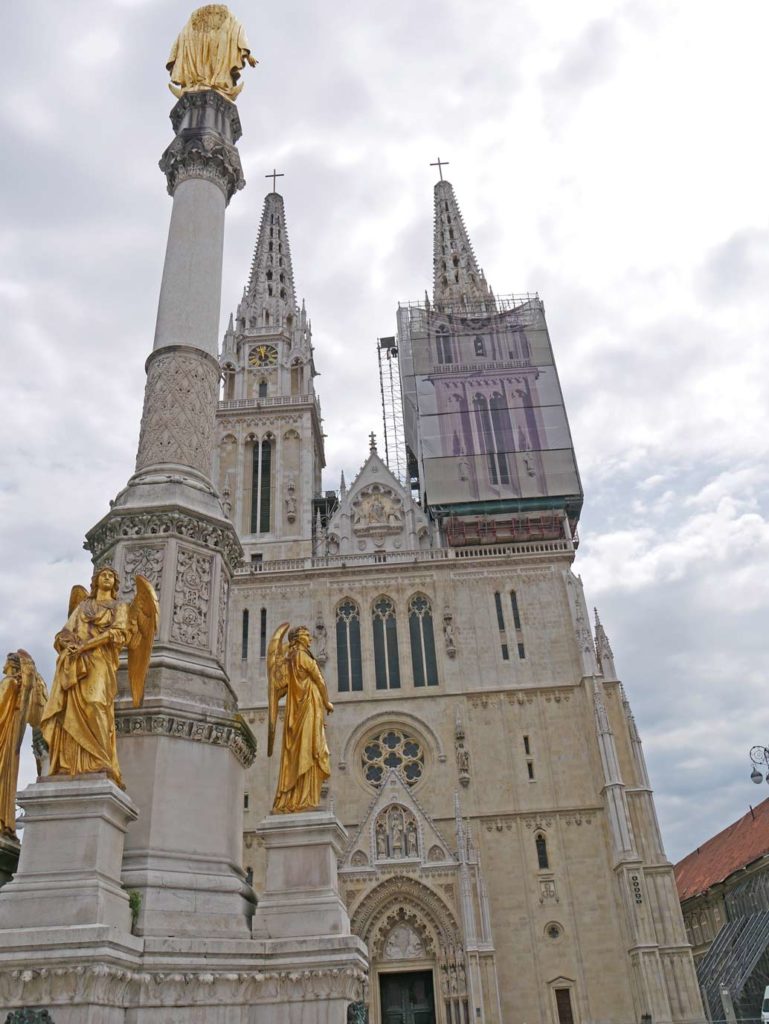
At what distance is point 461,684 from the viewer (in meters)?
28.0

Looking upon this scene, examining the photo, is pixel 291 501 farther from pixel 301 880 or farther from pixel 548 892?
pixel 301 880

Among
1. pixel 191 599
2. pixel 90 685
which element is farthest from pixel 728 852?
pixel 90 685

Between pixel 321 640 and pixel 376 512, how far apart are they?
5.91 meters

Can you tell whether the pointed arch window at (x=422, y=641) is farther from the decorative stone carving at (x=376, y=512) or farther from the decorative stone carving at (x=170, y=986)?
the decorative stone carving at (x=170, y=986)

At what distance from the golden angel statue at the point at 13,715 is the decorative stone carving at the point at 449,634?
2100 cm

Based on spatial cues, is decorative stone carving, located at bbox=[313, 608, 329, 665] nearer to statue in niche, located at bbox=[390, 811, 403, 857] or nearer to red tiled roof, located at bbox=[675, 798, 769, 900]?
statue in niche, located at bbox=[390, 811, 403, 857]

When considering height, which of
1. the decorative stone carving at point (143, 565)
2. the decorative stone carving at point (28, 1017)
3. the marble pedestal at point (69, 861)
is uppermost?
the decorative stone carving at point (143, 565)

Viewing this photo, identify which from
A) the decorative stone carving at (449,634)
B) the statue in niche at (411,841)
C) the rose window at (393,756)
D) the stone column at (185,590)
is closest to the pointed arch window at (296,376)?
the decorative stone carving at (449,634)

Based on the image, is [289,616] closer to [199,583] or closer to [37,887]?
[199,583]

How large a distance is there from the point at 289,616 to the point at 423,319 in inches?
644

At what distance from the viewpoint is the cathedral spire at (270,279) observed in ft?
127

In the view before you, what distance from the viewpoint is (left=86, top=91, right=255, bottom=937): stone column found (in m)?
7.45

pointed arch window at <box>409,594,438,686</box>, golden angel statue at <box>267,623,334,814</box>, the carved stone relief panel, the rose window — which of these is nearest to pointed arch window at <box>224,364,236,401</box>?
pointed arch window at <box>409,594,438,686</box>

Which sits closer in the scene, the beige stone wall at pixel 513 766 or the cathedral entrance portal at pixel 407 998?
the cathedral entrance portal at pixel 407 998
